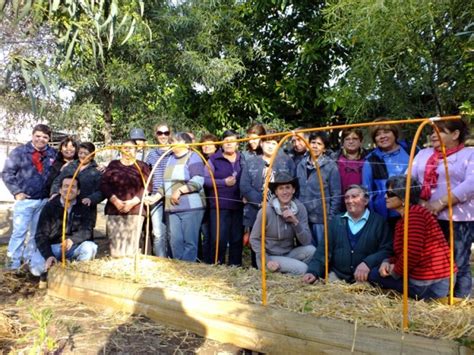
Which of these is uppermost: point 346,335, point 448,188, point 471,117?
point 471,117

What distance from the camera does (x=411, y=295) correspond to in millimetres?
3621

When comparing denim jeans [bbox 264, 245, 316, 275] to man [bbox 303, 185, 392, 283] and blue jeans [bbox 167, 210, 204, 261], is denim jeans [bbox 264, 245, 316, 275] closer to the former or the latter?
man [bbox 303, 185, 392, 283]

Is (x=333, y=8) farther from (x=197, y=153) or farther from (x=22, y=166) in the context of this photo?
(x=22, y=166)

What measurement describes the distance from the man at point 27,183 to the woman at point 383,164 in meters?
3.53

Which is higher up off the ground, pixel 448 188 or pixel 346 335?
pixel 448 188

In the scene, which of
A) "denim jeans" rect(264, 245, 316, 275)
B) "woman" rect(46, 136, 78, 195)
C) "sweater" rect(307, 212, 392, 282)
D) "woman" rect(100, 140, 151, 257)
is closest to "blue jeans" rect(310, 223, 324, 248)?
"denim jeans" rect(264, 245, 316, 275)

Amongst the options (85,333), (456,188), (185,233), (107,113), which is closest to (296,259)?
(185,233)

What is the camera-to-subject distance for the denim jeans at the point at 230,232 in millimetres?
5207

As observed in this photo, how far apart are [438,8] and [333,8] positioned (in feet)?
4.17

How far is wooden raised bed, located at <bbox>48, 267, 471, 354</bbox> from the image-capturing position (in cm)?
283

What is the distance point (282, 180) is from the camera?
4445 mm

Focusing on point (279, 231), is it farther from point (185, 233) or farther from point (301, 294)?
point (185, 233)

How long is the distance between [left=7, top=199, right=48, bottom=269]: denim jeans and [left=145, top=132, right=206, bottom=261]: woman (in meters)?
1.36

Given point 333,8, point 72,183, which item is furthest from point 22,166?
point 333,8
